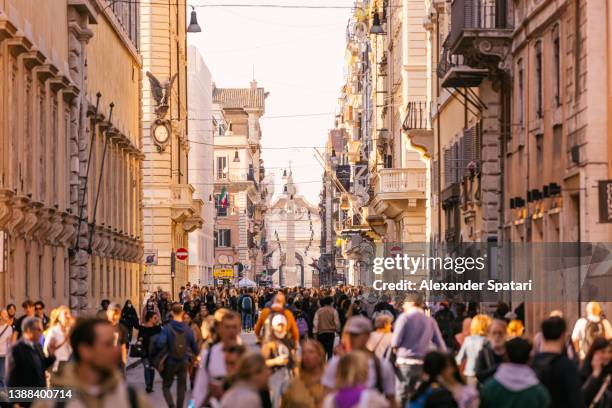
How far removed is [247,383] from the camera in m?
11.3

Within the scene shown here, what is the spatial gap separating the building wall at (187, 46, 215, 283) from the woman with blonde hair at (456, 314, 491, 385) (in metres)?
82.8

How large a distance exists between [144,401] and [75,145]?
38.5m

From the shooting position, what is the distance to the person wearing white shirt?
46.0 ft

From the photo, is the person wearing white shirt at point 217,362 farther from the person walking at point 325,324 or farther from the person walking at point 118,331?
the person walking at point 325,324

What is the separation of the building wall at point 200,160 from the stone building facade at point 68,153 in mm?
38086

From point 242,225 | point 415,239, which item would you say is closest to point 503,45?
point 415,239

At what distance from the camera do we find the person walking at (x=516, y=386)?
39.8 feet

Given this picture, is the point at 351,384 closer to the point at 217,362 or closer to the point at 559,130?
the point at 217,362

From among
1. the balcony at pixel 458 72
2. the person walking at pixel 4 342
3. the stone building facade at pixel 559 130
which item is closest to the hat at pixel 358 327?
the person walking at pixel 4 342

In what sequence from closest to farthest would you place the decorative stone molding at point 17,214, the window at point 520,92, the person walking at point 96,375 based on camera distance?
the person walking at point 96,375
the decorative stone molding at point 17,214
the window at point 520,92

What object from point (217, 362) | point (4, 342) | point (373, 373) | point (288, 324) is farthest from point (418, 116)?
point (373, 373)

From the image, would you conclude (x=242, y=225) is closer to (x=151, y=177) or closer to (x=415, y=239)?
(x=151, y=177)

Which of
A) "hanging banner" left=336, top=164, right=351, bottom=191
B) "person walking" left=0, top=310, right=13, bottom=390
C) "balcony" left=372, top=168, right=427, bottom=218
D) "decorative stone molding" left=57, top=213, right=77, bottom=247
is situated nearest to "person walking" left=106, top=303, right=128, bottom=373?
"person walking" left=0, top=310, right=13, bottom=390

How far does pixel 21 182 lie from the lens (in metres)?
36.8
